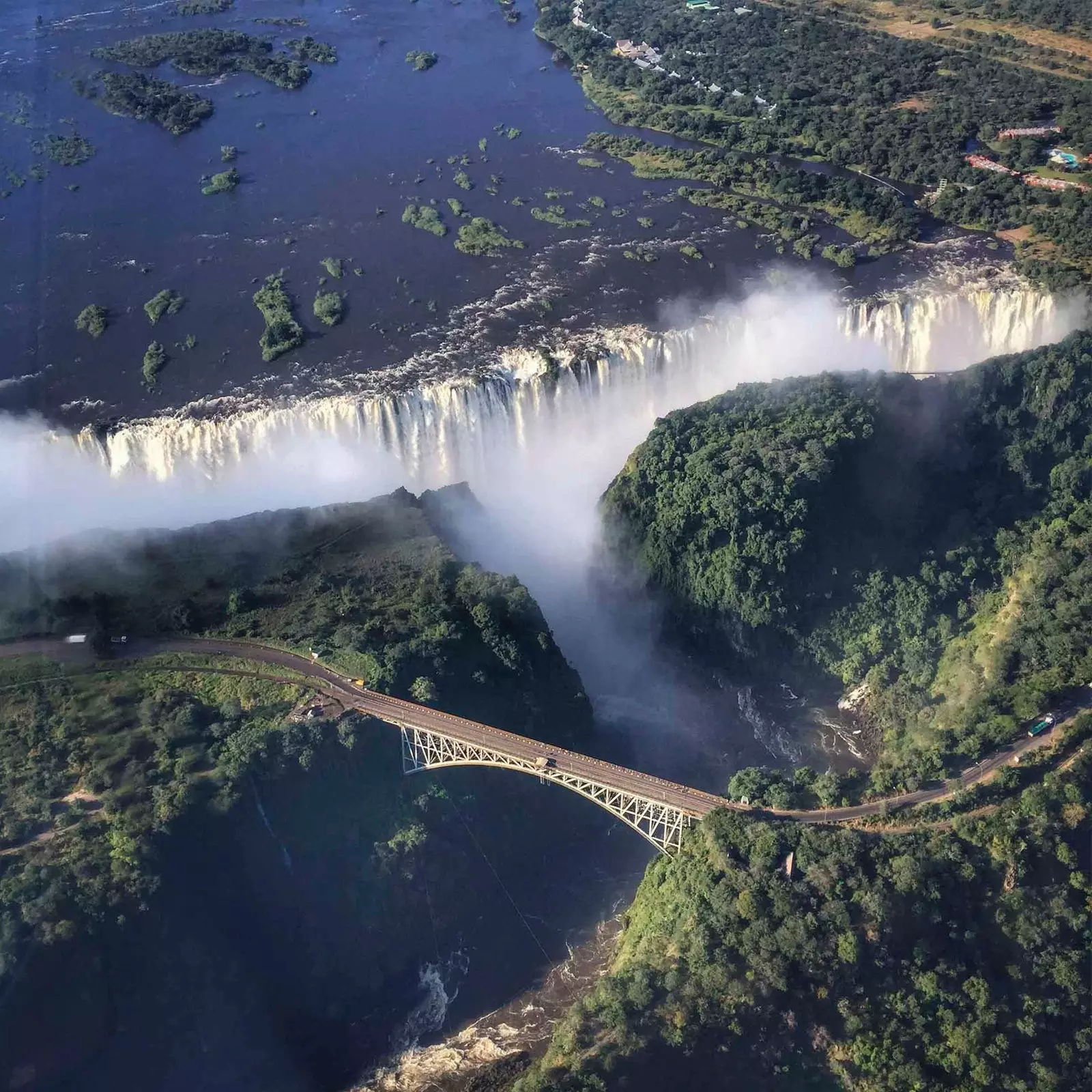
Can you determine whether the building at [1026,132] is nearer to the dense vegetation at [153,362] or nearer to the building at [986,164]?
the building at [986,164]

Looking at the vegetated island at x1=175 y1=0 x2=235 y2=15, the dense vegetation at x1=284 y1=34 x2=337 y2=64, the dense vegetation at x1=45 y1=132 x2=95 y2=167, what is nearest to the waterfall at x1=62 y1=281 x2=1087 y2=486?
the dense vegetation at x1=45 y1=132 x2=95 y2=167

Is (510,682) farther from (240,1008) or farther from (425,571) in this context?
(240,1008)

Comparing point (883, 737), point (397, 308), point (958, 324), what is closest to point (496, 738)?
point (883, 737)

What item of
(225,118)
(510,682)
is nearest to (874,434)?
(510,682)

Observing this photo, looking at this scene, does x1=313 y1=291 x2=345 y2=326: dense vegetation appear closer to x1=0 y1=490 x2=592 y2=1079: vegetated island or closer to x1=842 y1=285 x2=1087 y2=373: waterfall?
x1=0 y1=490 x2=592 y2=1079: vegetated island

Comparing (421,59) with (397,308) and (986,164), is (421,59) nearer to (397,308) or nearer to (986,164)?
(397,308)
